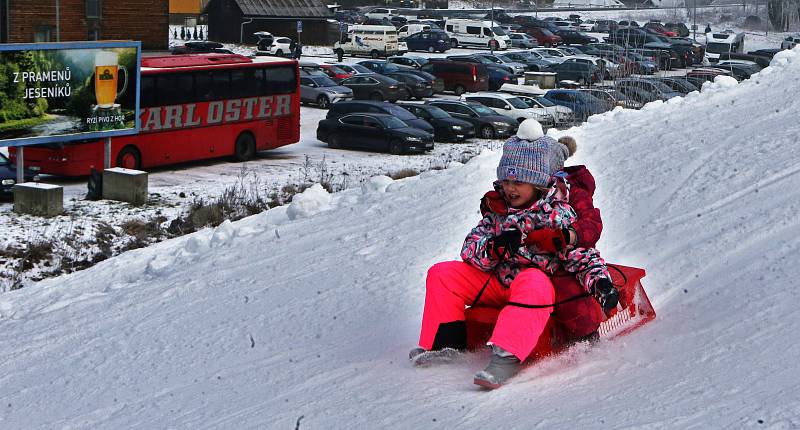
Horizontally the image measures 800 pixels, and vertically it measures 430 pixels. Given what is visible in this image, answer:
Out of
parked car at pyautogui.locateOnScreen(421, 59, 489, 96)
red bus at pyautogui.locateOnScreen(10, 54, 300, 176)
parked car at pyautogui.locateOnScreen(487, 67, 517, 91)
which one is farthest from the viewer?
parked car at pyautogui.locateOnScreen(487, 67, 517, 91)

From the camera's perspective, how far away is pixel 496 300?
19.4 ft

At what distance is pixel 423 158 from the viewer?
98.0 ft

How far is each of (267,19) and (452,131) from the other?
1690 inches

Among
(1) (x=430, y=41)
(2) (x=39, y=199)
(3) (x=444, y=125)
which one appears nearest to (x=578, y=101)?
(3) (x=444, y=125)

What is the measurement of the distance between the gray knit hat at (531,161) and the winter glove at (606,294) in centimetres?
59

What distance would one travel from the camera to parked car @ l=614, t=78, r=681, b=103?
32125 millimetres

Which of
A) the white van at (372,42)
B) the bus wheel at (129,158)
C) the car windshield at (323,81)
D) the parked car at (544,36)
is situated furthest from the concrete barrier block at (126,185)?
the parked car at (544,36)

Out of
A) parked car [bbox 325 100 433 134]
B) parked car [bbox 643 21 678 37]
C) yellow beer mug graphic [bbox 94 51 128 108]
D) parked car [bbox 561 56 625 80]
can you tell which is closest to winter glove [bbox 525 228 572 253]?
yellow beer mug graphic [bbox 94 51 128 108]

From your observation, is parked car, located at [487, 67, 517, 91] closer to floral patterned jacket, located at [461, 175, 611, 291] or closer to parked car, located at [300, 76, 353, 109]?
parked car, located at [300, 76, 353, 109]

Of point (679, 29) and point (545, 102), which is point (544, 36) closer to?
point (679, 29)

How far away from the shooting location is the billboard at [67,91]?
792 inches

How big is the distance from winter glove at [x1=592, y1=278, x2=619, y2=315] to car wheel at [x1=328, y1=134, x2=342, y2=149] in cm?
2628

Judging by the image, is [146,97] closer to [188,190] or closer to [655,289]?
[188,190]

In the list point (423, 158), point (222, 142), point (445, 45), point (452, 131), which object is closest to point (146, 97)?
point (222, 142)
